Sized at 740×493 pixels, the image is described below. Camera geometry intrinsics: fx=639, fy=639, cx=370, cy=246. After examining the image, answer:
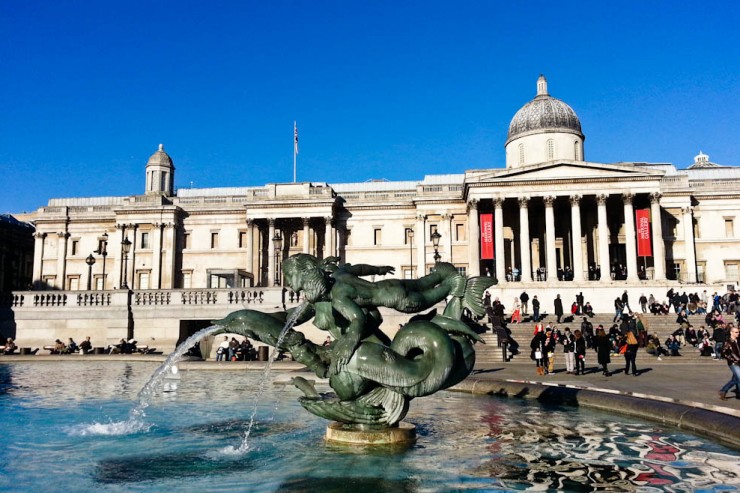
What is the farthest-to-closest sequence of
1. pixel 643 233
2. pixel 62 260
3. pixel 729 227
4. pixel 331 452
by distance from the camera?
pixel 62 260 → pixel 729 227 → pixel 643 233 → pixel 331 452

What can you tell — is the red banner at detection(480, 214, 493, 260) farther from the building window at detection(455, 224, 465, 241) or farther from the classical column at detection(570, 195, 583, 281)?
the building window at detection(455, 224, 465, 241)

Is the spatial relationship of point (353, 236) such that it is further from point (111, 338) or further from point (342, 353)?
point (342, 353)

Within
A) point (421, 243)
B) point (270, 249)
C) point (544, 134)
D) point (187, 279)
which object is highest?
point (544, 134)

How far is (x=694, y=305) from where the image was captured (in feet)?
123

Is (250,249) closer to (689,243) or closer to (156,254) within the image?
(156,254)

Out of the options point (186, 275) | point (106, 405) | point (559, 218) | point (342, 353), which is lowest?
point (106, 405)

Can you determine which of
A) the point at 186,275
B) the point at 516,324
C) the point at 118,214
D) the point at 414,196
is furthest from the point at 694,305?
the point at 118,214

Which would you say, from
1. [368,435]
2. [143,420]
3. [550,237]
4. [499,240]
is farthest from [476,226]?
[368,435]

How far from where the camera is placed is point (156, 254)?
187ft

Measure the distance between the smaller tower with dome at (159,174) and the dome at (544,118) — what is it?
3301 cm

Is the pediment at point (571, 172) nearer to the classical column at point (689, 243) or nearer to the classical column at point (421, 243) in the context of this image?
the classical column at point (689, 243)

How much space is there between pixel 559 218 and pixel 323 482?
49595mm

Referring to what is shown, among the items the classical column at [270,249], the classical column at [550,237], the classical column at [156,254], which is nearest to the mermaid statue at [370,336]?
the classical column at [550,237]

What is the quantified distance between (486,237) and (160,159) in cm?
3373
